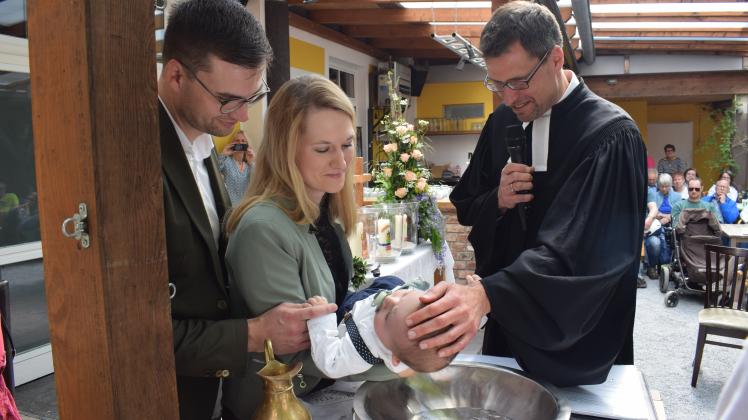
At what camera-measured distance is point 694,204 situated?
8141 mm

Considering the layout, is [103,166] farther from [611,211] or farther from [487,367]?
[611,211]

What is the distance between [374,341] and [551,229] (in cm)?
Result: 60

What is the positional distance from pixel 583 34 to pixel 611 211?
6.75 meters

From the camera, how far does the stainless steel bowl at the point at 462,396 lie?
3.93 ft

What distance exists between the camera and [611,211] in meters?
1.50

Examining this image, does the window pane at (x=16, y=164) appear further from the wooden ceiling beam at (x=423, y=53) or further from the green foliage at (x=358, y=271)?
the wooden ceiling beam at (x=423, y=53)

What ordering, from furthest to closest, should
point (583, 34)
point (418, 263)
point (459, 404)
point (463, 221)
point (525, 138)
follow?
point (583, 34), point (418, 263), point (463, 221), point (525, 138), point (459, 404)

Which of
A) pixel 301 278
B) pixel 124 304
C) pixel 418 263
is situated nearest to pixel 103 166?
pixel 124 304

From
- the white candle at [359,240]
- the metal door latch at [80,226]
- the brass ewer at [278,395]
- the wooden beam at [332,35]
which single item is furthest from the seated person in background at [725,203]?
the metal door latch at [80,226]

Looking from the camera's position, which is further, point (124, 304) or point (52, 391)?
point (52, 391)

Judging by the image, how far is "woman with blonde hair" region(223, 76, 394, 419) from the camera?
124cm

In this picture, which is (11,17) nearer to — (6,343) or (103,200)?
(6,343)

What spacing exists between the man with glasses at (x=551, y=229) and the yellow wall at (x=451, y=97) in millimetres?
10613

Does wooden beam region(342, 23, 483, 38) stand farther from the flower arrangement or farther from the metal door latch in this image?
the metal door latch
